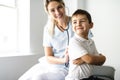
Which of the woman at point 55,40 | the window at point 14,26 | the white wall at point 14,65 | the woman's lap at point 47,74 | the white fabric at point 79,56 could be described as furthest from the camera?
the window at point 14,26

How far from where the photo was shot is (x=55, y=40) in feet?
6.65

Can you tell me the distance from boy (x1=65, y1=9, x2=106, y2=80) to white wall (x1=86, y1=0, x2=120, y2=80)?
106 centimetres

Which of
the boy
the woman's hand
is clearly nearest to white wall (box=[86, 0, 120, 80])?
the boy

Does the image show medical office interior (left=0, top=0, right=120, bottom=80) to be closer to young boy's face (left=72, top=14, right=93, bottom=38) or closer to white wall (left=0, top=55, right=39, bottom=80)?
Answer: white wall (left=0, top=55, right=39, bottom=80)

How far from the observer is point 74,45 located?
148 centimetres

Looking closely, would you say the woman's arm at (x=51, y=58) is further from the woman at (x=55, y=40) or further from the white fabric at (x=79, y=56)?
the white fabric at (x=79, y=56)

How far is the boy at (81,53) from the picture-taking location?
1.46m

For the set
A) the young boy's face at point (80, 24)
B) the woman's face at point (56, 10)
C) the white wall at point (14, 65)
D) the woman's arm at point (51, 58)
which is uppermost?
the woman's face at point (56, 10)

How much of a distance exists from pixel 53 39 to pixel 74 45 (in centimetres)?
58

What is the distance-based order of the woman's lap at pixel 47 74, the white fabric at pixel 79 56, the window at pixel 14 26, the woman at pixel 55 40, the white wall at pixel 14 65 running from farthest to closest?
the window at pixel 14 26, the white wall at pixel 14 65, the woman at pixel 55 40, the woman's lap at pixel 47 74, the white fabric at pixel 79 56

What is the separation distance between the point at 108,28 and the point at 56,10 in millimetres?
879

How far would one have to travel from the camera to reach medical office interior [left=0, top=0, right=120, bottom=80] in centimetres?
255

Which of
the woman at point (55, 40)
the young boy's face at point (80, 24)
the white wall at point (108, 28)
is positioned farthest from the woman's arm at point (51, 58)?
the white wall at point (108, 28)

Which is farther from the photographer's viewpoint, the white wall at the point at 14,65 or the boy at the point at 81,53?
the white wall at the point at 14,65
